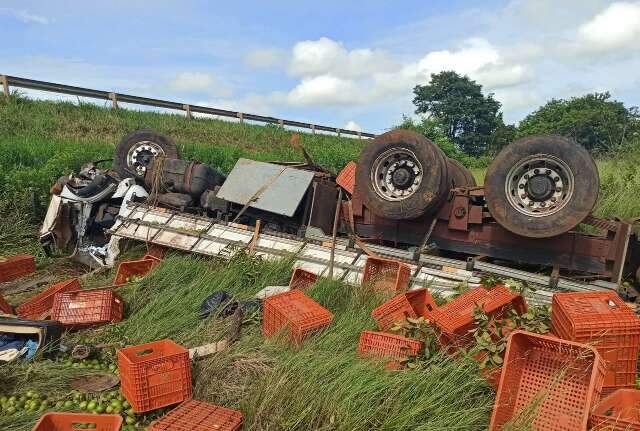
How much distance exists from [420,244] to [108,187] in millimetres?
4888

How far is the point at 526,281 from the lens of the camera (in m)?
4.72

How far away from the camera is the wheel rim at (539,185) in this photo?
4.57 meters

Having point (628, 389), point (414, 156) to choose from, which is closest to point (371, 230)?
point (414, 156)

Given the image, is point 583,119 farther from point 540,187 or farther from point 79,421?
point 79,421

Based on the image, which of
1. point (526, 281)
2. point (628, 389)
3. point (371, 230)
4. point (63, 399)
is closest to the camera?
point (628, 389)

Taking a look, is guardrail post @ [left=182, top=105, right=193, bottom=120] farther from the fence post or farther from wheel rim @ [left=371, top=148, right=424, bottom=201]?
wheel rim @ [left=371, top=148, right=424, bottom=201]

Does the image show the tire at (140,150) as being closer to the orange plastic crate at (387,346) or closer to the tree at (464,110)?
the orange plastic crate at (387,346)

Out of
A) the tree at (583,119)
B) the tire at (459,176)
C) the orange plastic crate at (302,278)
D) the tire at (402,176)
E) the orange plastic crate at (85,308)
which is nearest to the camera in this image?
the orange plastic crate at (85,308)

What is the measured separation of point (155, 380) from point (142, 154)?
19.7 feet

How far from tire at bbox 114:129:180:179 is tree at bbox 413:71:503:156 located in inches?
1669

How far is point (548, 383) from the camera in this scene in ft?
9.11

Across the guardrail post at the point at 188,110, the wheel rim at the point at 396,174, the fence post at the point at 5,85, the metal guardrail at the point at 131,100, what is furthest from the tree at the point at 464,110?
the wheel rim at the point at 396,174

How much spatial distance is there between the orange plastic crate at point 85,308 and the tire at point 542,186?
3877mm

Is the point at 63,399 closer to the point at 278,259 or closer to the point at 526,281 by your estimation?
the point at 278,259
